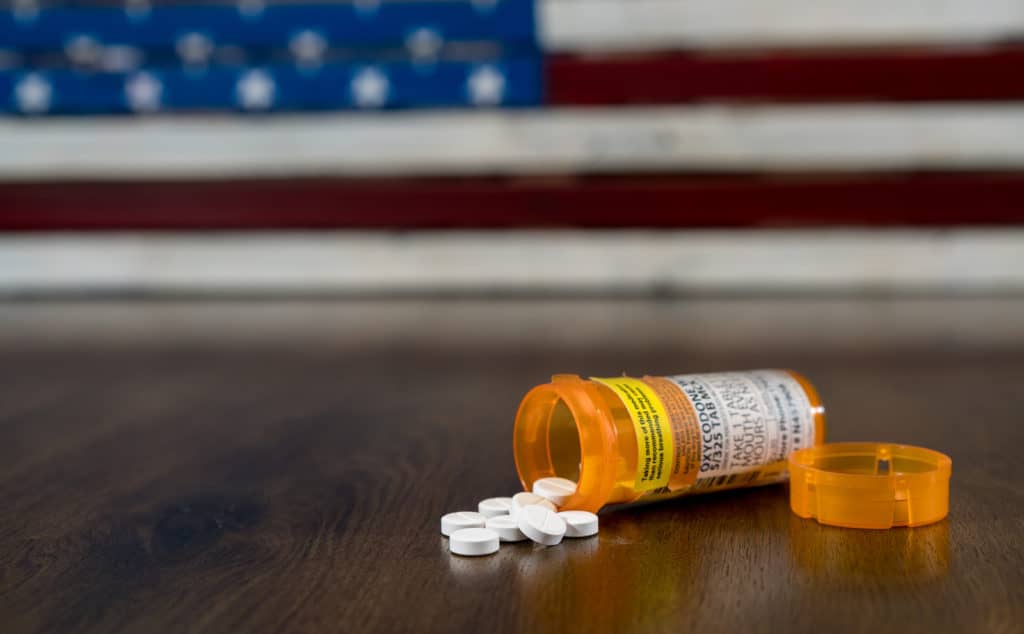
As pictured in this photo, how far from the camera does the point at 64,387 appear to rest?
1682 millimetres

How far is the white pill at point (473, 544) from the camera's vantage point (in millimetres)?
795

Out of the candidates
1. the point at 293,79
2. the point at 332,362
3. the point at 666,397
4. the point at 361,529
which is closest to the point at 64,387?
the point at 332,362

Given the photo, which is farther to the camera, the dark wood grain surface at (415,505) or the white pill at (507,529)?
the white pill at (507,529)

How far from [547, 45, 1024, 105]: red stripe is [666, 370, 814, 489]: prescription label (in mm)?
2425

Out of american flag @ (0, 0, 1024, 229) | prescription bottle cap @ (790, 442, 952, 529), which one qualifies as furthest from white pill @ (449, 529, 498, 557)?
american flag @ (0, 0, 1024, 229)

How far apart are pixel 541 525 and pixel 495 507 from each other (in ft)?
0.28

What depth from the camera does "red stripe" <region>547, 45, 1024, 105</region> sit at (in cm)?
320

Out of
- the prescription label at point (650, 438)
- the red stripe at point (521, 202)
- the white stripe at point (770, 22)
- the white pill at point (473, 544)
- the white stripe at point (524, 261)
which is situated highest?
the white stripe at point (770, 22)

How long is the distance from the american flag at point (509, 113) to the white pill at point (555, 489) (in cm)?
247

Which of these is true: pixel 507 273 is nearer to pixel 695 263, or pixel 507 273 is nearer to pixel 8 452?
pixel 695 263

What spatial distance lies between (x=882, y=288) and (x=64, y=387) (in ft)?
7.87

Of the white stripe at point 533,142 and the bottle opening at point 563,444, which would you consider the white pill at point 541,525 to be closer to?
the bottle opening at point 563,444

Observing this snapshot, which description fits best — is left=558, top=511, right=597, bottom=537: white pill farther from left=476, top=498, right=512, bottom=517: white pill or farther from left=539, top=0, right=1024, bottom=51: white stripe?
left=539, top=0, right=1024, bottom=51: white stripe

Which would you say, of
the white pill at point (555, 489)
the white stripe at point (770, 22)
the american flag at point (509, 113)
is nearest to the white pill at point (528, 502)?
the white pill at point (555, 489)
